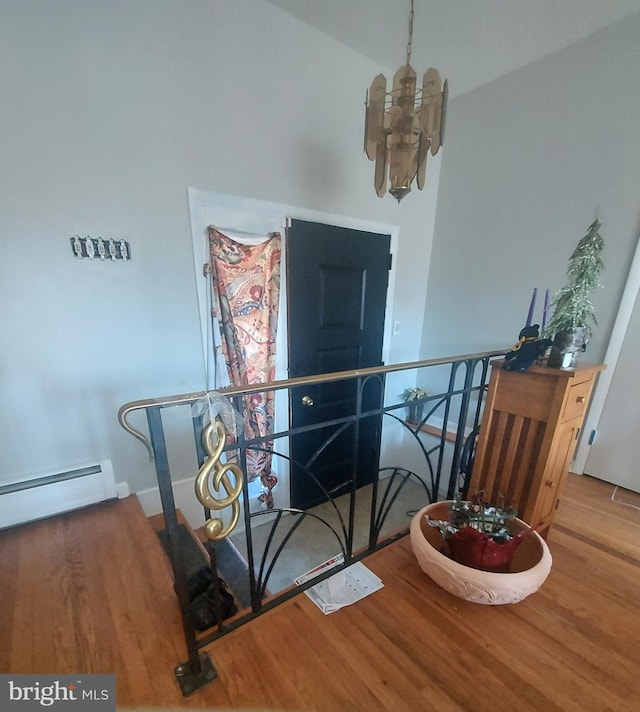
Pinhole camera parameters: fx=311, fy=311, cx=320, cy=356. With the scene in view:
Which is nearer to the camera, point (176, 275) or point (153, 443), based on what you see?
point (153, 443)

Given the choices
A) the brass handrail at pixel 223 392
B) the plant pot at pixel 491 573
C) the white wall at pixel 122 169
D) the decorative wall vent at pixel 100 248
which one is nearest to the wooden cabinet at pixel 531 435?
the plant pot at pixel 491 573

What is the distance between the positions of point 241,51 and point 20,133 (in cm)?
114

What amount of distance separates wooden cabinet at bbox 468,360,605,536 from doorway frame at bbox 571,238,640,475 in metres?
0.77

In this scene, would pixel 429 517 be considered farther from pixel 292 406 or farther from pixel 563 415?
pixel 292 406

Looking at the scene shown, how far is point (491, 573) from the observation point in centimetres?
109

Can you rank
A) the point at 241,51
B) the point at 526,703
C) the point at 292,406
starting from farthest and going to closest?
1. the point at 292,406
2. the point at 241,51
3. the point at 526,703

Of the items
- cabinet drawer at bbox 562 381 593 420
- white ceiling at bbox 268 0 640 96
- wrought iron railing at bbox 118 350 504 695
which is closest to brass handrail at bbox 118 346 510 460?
wrought iron railing at bbox 118 350 504 695

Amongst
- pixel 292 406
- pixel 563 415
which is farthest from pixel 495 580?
pixel 292 406

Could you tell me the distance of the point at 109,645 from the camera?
1.01m

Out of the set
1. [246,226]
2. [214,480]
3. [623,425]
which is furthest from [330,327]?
[623,425]

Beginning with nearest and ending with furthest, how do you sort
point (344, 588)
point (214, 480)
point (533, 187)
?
point (214, 480) < point (344, 588) < point (533, 187)

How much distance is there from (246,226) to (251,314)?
0.51 m

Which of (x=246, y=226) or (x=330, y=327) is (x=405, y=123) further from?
(x=330, y=327)

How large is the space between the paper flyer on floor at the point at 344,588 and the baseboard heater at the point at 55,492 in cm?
121
